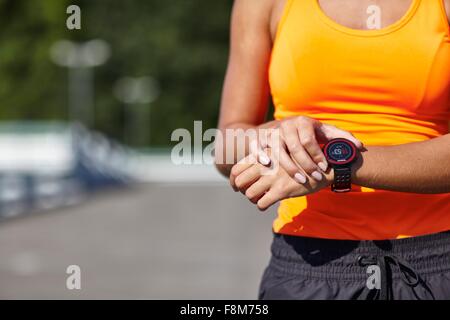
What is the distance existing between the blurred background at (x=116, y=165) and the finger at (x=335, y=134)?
7.02 meters

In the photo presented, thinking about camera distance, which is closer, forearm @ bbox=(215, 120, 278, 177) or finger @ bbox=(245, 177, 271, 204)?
finger @ bbox=(245, 177, 271, 204)

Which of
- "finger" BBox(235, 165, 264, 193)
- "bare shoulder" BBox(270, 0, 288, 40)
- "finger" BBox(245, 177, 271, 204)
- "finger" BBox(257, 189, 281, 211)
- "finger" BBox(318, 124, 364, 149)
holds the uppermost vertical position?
"bare shoulder" BBox(270, 0, 288, 40)

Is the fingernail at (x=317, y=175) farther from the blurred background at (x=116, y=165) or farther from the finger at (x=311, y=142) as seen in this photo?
the blurred background at (x=116, y=165)

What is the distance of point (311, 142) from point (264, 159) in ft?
0.34

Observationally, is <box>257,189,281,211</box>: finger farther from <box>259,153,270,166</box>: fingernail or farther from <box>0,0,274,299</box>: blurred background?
<box>0,0,274,299</box>: blurred background

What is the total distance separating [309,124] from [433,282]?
19.3 inches

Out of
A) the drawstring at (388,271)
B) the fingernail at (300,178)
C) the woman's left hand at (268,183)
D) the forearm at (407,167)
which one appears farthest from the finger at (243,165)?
the drawstring at (388,271)

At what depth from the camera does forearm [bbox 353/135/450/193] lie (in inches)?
81.6

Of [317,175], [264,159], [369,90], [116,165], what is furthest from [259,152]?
[116,165]

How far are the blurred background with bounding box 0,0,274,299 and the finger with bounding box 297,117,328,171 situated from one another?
23.2ft

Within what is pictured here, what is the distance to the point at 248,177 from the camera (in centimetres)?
205

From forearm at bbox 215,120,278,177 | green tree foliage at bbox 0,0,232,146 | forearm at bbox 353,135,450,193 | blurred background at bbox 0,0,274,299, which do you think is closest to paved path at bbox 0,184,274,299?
blurred background at bbox 0,0,274,299

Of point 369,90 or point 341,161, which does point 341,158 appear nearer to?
point 341,161
